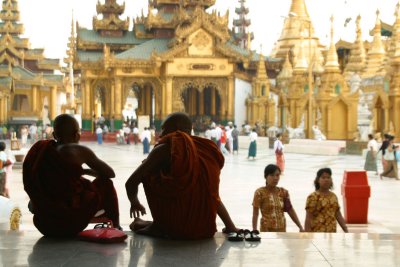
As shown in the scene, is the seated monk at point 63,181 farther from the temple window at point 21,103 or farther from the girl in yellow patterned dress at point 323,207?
the temple window at point 21,103

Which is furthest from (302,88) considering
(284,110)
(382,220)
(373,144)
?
(382,220)

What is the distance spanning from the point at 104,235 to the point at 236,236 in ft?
3.59

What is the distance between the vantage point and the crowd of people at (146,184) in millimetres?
5539

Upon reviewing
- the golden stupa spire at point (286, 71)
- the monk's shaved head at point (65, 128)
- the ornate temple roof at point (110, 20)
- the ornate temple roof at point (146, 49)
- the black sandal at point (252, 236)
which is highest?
the ornate temple roof at point (110, 20)

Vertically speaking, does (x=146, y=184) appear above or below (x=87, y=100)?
below

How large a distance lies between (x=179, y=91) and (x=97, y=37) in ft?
28.8

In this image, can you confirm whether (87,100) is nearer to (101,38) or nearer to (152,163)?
(101,38)

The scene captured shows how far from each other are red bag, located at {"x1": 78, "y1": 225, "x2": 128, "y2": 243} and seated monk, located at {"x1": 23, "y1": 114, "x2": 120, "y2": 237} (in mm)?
109

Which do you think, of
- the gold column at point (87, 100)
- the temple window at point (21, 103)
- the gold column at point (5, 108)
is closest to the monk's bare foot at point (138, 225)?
the gold column at point (87, 100)

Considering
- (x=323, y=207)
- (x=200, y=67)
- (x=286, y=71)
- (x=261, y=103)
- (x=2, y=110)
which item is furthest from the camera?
(x=2, y=110)

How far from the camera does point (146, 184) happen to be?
18.7 ft

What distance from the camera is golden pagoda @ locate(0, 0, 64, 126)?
2227 inches

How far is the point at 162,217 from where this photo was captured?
5758 millimetres

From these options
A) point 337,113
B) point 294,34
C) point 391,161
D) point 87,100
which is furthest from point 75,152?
point 294,34
